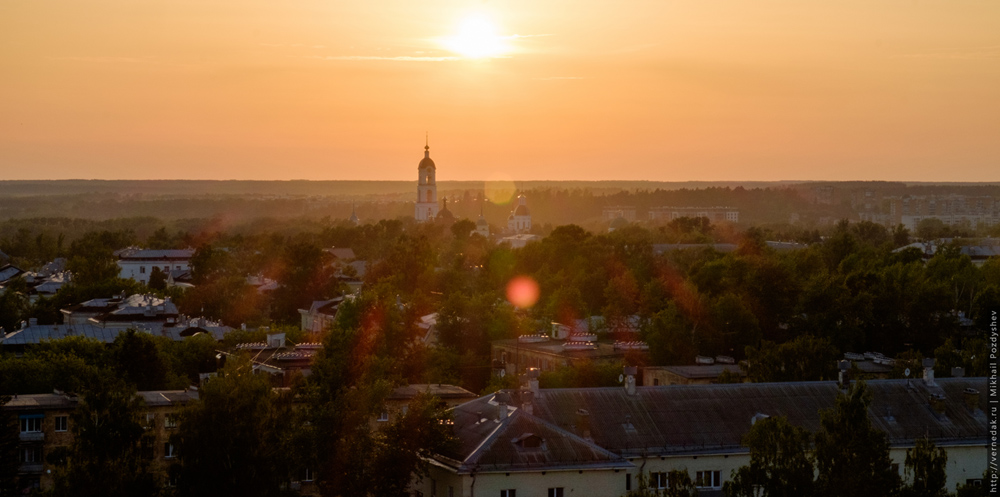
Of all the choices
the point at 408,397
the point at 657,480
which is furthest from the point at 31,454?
the point at 657,480

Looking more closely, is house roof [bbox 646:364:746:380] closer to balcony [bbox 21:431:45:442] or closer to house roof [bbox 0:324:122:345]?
balcony [bbox 21:431:45:442]

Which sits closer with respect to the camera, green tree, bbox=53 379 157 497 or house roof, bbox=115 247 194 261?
green tree, bbox=53 379 157 497

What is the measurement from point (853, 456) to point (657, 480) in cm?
464

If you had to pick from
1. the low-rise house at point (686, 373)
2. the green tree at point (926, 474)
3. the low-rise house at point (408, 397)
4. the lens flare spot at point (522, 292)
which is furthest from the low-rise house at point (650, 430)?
the lens flare spot at point (522, 292)

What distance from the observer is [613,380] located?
1769 inches

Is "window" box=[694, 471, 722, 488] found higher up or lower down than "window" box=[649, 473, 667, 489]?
lower down

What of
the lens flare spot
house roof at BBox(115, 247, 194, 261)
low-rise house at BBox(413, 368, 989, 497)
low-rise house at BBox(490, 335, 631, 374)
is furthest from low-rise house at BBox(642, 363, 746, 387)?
house roof at BBox(115, 247, 194, 261)

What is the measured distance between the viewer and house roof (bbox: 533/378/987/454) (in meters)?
32.4

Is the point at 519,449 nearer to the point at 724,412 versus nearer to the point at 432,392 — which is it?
the point at 724,412

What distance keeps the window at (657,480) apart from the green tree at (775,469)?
1471mm

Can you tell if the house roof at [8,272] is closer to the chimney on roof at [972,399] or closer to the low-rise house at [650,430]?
the low-rise house at [650,430]

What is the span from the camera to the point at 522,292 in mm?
80500

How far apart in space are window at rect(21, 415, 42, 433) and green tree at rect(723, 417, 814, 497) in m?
20.1

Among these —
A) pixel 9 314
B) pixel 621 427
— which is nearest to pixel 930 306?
pixel 621 427
